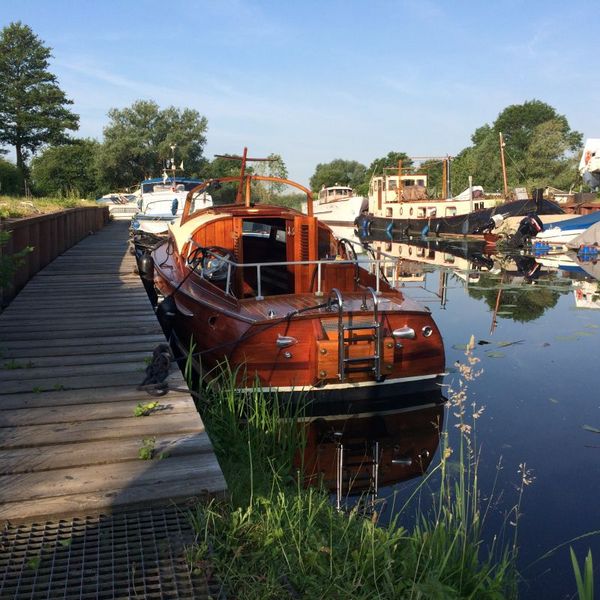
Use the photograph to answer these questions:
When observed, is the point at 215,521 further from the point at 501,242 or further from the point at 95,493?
the point at 501,242

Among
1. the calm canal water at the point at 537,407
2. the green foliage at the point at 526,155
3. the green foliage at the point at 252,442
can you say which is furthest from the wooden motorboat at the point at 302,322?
the green foliage at the point at 526,155

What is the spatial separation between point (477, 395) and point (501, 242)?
76.0 feet

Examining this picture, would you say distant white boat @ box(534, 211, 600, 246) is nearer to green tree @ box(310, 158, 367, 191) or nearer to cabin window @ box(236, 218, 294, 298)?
cabin window @ box(236, 218, 294, 298)

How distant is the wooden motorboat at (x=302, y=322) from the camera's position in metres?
6.35

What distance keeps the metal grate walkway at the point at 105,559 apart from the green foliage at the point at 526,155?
5450 cm

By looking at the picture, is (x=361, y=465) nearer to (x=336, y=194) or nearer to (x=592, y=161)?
(x=592, y=161)

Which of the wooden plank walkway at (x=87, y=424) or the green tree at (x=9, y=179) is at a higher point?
the green tree at (x=9, y=179)

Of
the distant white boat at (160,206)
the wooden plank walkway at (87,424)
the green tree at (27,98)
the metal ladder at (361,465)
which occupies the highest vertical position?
the green tree at (27,98)

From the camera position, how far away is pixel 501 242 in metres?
29.1

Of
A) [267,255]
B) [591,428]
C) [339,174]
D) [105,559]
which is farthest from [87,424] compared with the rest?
[339,174]

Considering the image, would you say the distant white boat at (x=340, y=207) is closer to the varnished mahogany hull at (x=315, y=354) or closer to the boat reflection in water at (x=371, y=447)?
the varnished mahogany hull at (x=315, y=354)

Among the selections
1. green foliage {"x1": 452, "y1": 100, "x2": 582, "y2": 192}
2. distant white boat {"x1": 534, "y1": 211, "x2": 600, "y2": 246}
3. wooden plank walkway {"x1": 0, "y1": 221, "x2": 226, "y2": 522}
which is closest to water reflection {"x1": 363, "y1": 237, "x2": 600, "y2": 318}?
distant white boat {"x1": 534, "y1": 211, "x2": 600, "y2": 246}

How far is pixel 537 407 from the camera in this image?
7.09 meters

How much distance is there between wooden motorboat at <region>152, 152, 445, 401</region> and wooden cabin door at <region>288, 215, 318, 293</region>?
13mm
